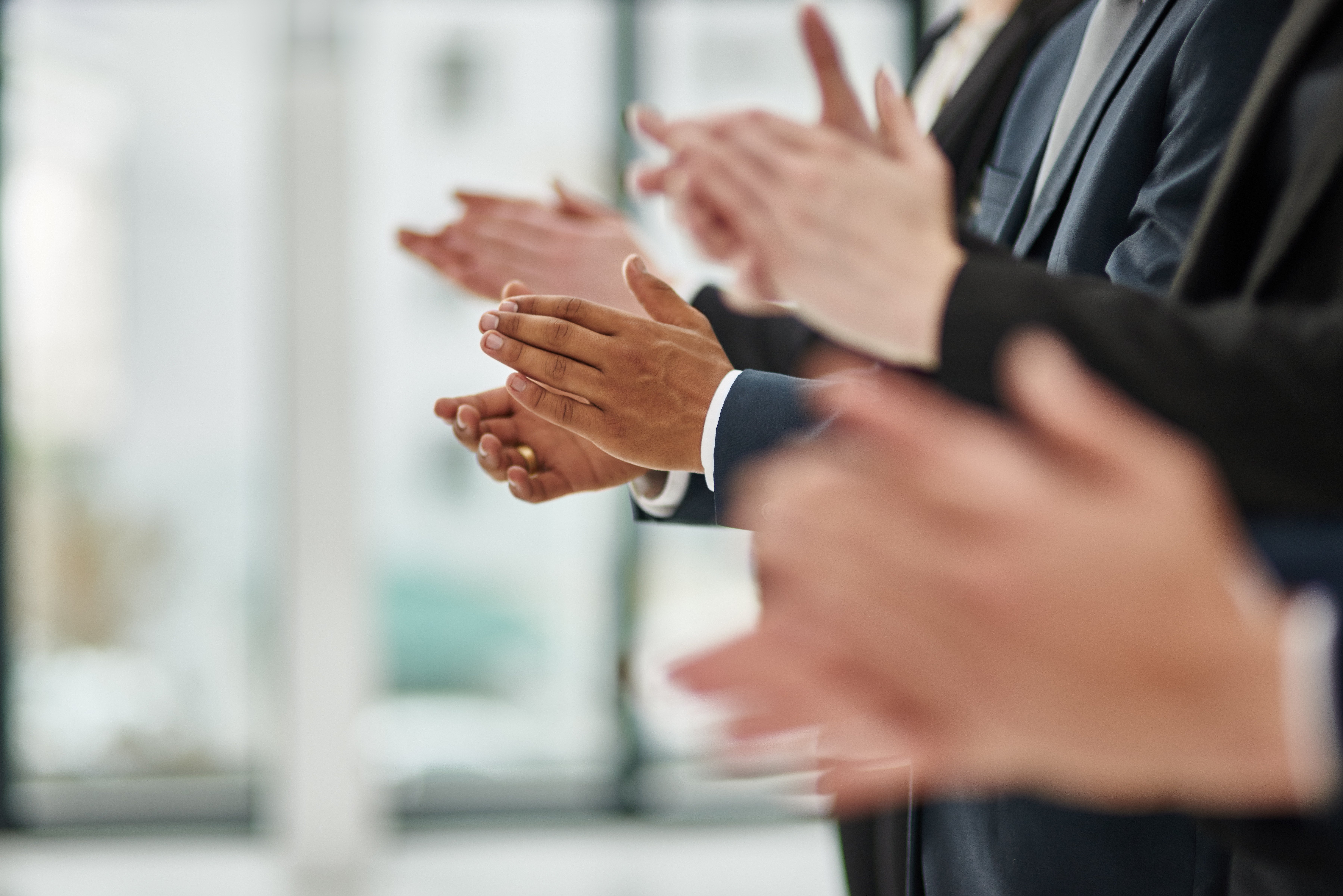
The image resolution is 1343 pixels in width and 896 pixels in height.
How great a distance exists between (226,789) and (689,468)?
3.08m

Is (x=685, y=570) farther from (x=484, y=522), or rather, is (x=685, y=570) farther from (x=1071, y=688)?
(x=1071, y=688)

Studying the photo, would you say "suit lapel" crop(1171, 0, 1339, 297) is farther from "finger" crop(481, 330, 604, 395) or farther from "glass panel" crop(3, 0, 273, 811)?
"glass panel" crop(3, 0, 273, 811)

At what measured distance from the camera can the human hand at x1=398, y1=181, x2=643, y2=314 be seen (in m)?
1.21

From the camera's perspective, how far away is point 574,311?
32.9 inches

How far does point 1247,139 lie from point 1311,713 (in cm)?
43

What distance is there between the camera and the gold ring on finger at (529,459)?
1.02m

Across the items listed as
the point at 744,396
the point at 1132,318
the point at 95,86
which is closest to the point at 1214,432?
the point at 1132,318

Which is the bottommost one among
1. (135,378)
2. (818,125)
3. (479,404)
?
(135,378)

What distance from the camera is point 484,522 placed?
3418 millimetres

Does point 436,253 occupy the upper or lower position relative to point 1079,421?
lower

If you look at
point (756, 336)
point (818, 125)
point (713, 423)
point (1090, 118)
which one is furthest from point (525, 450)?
point (1090, 118)

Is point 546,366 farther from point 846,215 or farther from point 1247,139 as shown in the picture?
point 1247,139

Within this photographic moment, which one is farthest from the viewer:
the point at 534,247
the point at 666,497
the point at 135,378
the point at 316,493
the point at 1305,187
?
the point at 135,378

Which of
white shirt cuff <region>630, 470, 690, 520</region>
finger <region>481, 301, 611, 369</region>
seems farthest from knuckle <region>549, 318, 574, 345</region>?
white shirt cuff <region>630, 470, 690, 520</region>
